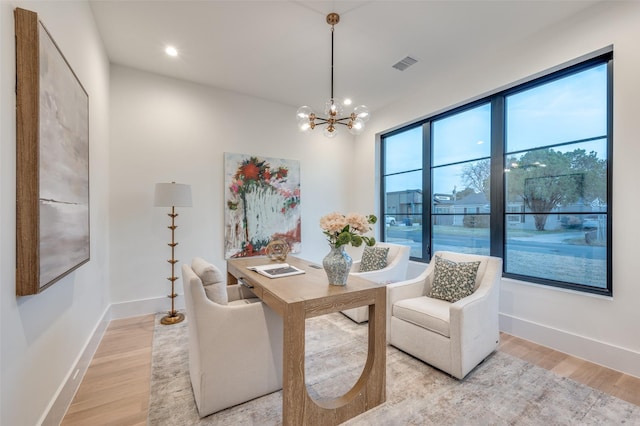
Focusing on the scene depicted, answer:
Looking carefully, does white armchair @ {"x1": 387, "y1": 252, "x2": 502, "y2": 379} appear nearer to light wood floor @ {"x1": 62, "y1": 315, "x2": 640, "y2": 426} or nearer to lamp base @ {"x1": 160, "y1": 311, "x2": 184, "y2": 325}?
light wood floor @ {"x1": 62, "y1": 315, "x2": 640, "y2": 426}

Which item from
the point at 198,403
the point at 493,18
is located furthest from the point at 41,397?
the point at 493,18

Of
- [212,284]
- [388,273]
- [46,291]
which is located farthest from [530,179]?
[46,291]

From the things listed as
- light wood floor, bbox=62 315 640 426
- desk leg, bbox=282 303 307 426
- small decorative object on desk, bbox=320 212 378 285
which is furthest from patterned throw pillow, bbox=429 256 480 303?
desk leg, bbox=282 303 307 426

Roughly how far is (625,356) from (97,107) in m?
5.27

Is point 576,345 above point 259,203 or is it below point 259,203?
below

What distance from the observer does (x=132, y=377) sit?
7.34 ft

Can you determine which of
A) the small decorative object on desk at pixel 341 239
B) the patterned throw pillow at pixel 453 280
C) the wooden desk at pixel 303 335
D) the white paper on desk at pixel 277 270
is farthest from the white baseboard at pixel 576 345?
the white paper on desk at pixel 277 270

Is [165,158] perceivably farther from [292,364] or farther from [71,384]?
[292,364]

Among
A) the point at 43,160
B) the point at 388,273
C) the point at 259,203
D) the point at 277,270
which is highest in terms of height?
the point at 43,160

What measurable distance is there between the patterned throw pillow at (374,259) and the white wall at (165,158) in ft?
6.76

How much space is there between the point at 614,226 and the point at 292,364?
9.45ft

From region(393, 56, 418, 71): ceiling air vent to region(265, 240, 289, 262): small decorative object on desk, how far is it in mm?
2579

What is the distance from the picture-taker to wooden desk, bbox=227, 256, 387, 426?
1569 mm

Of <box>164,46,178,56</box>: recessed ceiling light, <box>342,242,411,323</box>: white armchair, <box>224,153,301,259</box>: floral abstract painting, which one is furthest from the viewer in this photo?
<box>224,153,301,259</box>: floral abstract painting
